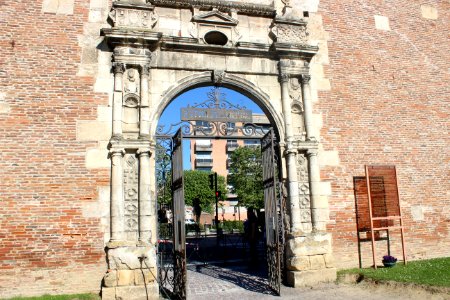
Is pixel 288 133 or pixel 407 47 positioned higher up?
pixel 407 47

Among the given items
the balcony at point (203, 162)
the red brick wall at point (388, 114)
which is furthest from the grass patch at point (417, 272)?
the balcony at point (203, 162)

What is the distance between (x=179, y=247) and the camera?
6.67 meters

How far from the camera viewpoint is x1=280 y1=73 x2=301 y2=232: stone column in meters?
7.71

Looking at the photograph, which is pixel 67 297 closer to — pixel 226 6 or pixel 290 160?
pixel 290 160

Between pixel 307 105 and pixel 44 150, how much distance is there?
541 cm

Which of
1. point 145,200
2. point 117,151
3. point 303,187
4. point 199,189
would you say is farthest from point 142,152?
point 199,189

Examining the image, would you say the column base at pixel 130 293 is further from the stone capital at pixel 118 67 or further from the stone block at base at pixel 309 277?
the stone capital at pixel 118 67

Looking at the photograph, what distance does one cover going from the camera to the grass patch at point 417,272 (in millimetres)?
6488

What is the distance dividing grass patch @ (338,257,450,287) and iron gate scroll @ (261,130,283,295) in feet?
5.34

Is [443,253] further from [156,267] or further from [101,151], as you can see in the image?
[101,151]

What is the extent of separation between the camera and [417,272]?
7.25 meters

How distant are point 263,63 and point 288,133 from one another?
1.67 metres

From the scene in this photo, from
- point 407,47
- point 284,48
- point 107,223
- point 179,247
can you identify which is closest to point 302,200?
point 179,247

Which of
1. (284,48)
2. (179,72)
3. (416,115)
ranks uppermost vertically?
(284,48)
